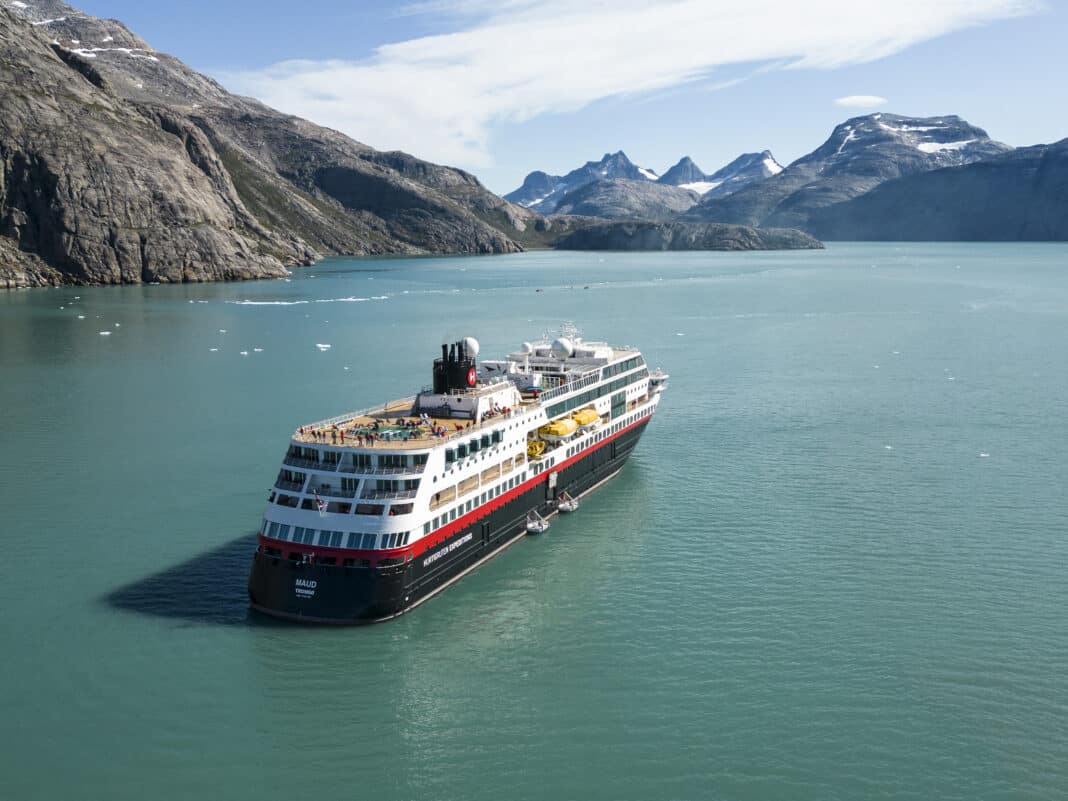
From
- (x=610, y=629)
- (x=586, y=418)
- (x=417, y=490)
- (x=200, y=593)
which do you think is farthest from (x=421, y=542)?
(x=586, y=418)

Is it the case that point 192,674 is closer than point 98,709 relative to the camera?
No

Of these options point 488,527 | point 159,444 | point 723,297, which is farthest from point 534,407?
point 723,297

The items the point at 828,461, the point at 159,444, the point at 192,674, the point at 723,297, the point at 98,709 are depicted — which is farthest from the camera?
the point at 723,297

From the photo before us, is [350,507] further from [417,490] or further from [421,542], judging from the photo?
[421,542]

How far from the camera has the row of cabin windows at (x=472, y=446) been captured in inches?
1768

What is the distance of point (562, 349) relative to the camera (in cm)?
6812

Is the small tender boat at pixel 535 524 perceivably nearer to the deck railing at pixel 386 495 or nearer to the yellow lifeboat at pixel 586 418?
the yellow lifeboat at pixel 586 418

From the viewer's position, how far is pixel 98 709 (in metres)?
34.8

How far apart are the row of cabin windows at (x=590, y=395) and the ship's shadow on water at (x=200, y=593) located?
1937cm

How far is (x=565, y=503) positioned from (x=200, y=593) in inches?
871

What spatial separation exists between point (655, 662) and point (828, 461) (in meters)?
32.5

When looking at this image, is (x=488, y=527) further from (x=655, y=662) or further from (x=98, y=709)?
(x=98, y=709)

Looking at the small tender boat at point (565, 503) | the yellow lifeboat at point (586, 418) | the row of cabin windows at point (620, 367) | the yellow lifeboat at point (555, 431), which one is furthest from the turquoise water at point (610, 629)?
the row of cabin windows at point (620, 367)

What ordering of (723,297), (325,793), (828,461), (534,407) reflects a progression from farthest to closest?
(723,297), (828,461), (534,407), (325,793)
